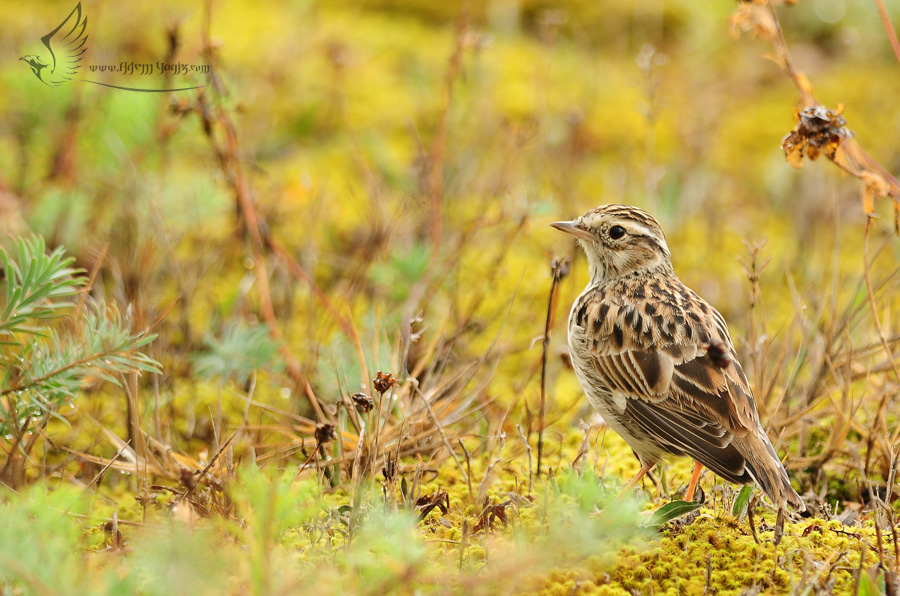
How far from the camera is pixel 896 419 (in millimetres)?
3734

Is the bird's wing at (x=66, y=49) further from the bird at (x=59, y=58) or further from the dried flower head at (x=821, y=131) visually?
the dried flower head at (x=821, y=131)

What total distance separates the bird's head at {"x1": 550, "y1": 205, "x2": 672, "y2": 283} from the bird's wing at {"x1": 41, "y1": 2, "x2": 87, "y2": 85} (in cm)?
311

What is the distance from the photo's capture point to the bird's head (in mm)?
3701

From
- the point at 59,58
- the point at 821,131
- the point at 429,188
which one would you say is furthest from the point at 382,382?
the point at 59,58

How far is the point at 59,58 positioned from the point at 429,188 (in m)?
2.31

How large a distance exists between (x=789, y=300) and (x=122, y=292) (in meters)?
3.84

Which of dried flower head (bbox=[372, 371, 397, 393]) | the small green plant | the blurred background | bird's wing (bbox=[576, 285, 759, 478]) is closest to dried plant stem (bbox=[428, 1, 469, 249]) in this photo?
the blurred background

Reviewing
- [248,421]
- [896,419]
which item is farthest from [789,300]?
[248,421]

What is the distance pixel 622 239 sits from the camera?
146 inches

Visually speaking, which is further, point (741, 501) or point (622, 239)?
point (622, 239)

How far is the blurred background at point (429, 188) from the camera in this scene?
383 centimetres

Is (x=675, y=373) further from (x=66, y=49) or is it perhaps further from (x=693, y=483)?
(x=66, y=49)

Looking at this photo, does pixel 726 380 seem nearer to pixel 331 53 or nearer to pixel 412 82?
pixel 331 53

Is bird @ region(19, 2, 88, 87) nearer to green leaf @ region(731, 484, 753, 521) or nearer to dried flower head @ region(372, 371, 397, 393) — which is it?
dried flower head @ region(372, 371, 397, 393)
